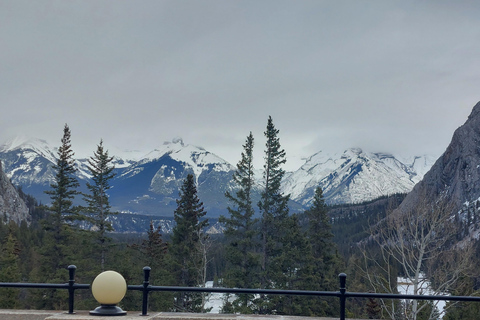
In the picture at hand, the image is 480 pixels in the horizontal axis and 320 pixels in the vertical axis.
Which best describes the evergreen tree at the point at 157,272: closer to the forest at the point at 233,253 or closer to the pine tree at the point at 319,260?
the forest at the point at 233,253

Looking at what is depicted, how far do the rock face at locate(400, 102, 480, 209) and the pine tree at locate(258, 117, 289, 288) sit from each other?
123153mm

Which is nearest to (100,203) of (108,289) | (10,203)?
(108,289)

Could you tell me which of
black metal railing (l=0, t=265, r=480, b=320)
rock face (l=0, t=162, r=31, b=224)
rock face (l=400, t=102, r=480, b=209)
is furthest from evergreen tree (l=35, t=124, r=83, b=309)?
rock face (l=0, t=162, r=31, b=224)

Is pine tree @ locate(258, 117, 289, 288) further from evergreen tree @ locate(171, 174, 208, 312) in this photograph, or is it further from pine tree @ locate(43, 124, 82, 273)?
pine tree @ locate(43, 124, 82, 273)

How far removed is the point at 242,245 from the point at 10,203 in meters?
Result: 159

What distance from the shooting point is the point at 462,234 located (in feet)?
511

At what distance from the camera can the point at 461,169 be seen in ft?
560

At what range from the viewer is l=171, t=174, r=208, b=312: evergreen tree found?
144ft

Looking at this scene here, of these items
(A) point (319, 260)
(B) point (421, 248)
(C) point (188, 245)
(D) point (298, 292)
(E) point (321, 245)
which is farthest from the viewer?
(E) point (321, 245)

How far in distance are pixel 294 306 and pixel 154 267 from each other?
1711 centimetres

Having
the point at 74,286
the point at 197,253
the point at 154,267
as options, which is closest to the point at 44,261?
the point at 154,267

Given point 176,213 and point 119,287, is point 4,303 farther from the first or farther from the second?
point 119,287

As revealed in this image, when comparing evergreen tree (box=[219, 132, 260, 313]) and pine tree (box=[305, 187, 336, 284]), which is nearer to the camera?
evergreen tree (box=[219, 132, 260, 313])

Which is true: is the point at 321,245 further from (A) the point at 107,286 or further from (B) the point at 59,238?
(A) the point at 107,286
